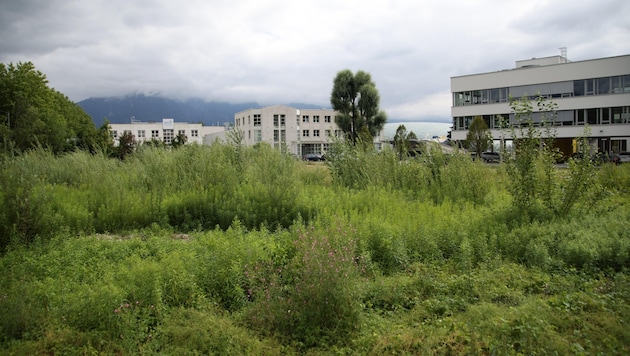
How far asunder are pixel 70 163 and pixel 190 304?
11.2 meters

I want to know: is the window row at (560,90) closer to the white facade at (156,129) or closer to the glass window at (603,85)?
the glass window at (603,85)

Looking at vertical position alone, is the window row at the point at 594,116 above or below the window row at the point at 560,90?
below

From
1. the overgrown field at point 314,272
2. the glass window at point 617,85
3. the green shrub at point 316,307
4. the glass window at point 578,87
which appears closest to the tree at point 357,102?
the glass window at point 578,87

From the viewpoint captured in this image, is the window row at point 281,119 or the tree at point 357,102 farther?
the window row at point 281,119

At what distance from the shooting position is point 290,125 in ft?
284

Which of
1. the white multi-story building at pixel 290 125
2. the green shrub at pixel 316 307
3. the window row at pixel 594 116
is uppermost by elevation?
the white multi-story building at pixel 290 125

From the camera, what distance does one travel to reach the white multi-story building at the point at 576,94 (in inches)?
1838

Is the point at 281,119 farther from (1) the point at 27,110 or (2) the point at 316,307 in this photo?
(2) the point at 316,307

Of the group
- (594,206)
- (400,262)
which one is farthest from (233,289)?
(594,206)

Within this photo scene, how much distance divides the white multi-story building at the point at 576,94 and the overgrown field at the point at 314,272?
3903 cm

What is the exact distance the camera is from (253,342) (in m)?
4.02

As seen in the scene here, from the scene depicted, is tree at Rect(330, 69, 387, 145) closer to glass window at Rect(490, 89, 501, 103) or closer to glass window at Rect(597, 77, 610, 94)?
glass window at Rect(490, 89, 501, 103)

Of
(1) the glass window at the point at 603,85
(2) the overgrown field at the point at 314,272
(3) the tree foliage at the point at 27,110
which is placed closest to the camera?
(2) the overgrown field at the point at 314,272

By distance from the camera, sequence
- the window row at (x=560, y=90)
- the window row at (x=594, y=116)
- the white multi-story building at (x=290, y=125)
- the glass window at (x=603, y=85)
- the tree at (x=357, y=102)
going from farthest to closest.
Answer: the white multi-story building at (x=290, y=125)
the tree at (x=357, y=102)
the glass window at (x=603, y=85)
the window row at (x=560, y=90)
the window row at (x=594, y=116)
